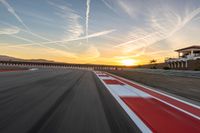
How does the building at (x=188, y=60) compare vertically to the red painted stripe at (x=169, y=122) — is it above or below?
above

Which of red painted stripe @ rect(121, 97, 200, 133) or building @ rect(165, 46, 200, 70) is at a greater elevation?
building @ rect(165, 46, 200, 70)

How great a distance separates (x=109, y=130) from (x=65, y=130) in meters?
0.84

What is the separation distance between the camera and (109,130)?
4137 millimetres

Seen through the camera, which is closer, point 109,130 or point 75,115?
point 109,130

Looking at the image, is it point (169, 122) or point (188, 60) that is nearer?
point (169, 122)

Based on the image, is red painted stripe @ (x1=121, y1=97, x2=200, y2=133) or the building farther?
the building

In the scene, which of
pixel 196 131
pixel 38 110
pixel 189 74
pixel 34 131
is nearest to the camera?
pixel 34 131

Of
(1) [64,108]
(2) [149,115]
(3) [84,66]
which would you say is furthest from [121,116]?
(3) [84,66]

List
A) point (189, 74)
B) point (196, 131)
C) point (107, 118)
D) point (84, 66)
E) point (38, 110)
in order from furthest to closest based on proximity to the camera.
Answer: point (84, 66) < point (189, 74) < point (38, 110) < point (107, 118) < point (196, 131)

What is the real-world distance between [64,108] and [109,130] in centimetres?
226

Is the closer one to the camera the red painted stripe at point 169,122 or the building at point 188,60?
the red painted stripe at point 169,122

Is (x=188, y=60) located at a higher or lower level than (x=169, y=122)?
higher

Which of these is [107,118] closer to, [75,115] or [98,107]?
[75,115]

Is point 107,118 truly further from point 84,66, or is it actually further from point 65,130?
point 84,66
